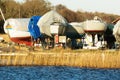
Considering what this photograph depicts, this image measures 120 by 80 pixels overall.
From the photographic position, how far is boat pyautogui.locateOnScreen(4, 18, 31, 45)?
76188 millimetres

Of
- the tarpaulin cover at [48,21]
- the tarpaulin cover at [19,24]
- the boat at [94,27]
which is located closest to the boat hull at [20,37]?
the tarpaulin cover at [19,24]

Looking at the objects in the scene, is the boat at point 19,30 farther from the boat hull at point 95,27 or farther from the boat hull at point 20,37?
the boat hull at point 95,27

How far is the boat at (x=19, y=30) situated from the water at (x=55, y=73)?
1078 inches

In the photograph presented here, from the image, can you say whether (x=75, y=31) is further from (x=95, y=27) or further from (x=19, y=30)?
(x=19, y=30)

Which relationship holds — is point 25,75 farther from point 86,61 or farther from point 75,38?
point 75,38

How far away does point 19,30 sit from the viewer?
251 feet

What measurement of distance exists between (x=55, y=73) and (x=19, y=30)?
32803 mm

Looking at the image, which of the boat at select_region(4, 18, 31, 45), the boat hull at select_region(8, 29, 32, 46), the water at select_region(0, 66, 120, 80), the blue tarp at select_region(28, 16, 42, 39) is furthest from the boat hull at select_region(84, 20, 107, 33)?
the water at select_region(0, 66, 120, 80)

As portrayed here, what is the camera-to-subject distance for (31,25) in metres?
72.9

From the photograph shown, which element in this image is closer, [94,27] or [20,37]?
[94,27]

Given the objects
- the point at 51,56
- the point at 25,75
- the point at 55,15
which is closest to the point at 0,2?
the point at 55,15

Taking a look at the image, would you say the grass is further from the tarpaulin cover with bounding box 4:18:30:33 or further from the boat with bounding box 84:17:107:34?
the tarpaulin cover with bounding box 4:18:30:33

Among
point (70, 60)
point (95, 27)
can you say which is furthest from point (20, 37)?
point (70, 60)

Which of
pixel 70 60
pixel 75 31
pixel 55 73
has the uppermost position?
pixel 75 31
